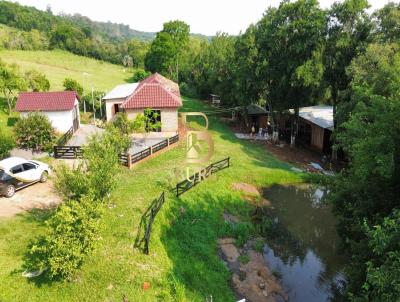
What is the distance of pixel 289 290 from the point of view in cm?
1559

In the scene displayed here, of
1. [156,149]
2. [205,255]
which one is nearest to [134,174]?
[156,149]

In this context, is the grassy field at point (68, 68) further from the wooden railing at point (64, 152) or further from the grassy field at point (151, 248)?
the grassy field at point (151, 248)

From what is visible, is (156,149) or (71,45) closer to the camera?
(156,149)

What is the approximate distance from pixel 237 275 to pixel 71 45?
330 feet

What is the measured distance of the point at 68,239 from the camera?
11703 mm

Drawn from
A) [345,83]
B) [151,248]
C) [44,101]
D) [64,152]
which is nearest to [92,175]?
[151,248]

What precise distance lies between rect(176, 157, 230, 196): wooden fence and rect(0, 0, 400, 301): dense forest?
827 cm

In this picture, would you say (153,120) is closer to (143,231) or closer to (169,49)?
(143,231)

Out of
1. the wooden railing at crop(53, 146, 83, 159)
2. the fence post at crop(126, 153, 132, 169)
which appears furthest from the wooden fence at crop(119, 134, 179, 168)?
the wooden railing at crop(53, 146, 83, 159)

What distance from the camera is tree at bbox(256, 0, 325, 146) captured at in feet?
98.4

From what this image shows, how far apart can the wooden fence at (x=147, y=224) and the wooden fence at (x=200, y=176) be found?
2184mm

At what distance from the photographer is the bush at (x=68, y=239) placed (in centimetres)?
1147

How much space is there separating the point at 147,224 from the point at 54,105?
20314mm

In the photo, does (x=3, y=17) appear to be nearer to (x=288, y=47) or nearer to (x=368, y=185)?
(x=288, y=47)
